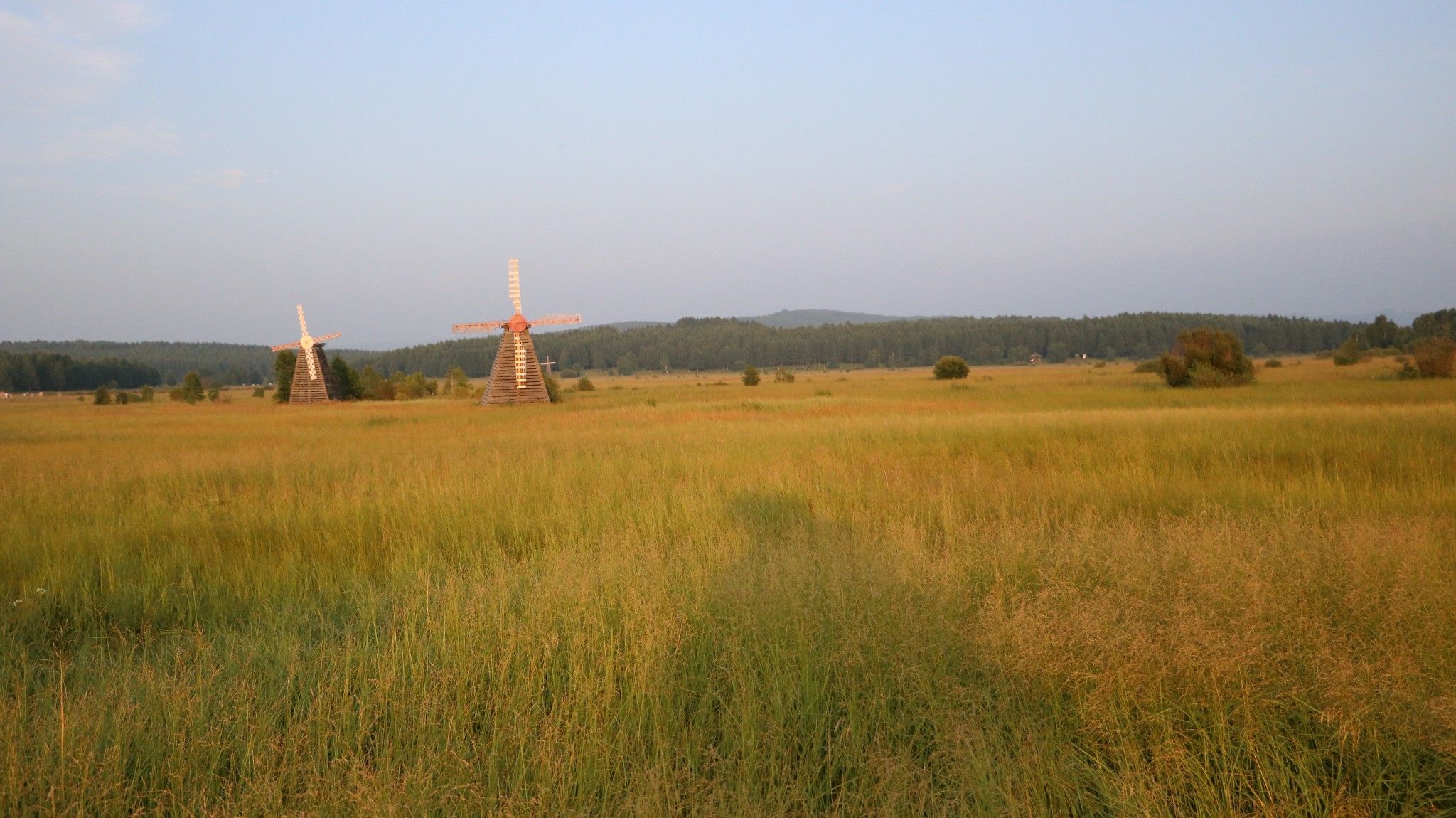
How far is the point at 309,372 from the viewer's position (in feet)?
159

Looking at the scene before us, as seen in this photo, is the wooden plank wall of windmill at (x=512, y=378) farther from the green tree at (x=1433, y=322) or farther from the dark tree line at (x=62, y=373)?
the dark tree line at (x=62, y=373)

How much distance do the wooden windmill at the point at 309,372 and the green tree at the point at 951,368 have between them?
39548 millimetres

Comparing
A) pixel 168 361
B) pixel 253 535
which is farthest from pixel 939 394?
pixel 168 361

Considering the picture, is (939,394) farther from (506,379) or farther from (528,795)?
(528,795)

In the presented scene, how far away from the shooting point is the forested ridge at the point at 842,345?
10162 centimetres

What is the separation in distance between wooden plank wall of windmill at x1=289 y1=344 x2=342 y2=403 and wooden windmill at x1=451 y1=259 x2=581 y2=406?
14662 mm

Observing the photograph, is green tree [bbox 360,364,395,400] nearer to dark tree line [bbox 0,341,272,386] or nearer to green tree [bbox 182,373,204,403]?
green tree [bbox 182,373,204,403]

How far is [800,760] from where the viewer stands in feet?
11.8

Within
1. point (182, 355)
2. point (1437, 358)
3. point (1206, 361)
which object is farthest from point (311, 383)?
point (182, 355)

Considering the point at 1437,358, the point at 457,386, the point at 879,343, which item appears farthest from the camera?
the point at 879,343

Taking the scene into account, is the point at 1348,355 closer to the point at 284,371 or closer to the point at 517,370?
the point at 517,370

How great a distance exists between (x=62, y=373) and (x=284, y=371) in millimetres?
52496

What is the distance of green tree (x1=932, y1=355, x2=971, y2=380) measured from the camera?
174ft

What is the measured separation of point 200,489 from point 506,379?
29.6 metres
